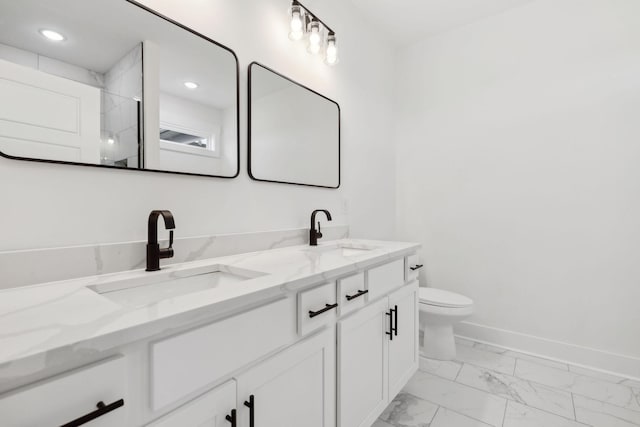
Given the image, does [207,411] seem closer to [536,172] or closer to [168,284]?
[168,284]

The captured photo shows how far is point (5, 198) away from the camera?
0.84 m

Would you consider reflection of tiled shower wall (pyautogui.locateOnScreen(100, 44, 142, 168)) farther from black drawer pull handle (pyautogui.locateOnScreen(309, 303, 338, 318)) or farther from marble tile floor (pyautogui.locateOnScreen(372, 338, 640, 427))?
marble tile floor (pyautogui.locateOnScreen(372, 338, 640, 427))

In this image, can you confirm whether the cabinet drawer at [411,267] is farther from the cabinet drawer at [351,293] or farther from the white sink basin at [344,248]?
the cabinet drawer at [351,293]

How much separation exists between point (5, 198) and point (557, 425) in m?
2.41

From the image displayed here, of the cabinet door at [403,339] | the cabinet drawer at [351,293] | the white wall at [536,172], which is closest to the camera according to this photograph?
the cabinet drawer at [351,293]

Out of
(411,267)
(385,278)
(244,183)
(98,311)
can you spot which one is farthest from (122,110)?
(411,267)

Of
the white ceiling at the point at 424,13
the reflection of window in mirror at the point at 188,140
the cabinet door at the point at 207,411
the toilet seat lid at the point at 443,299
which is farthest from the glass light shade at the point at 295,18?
the toilet seat lid at the point at 443,299

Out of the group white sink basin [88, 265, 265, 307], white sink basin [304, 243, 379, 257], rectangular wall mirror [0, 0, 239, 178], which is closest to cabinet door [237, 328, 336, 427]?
white sink basin [88, 265, 265, 307]

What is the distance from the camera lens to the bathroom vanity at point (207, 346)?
0.48 m

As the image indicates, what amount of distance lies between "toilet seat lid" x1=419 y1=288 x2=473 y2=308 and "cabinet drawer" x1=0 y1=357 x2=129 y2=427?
1.95 meters

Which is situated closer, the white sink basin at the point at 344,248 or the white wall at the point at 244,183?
the white wall at the point at 244,183

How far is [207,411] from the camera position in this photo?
0.67 meters

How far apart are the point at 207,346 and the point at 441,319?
6.04 ft

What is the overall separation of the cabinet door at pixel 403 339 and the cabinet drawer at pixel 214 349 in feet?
2.57
